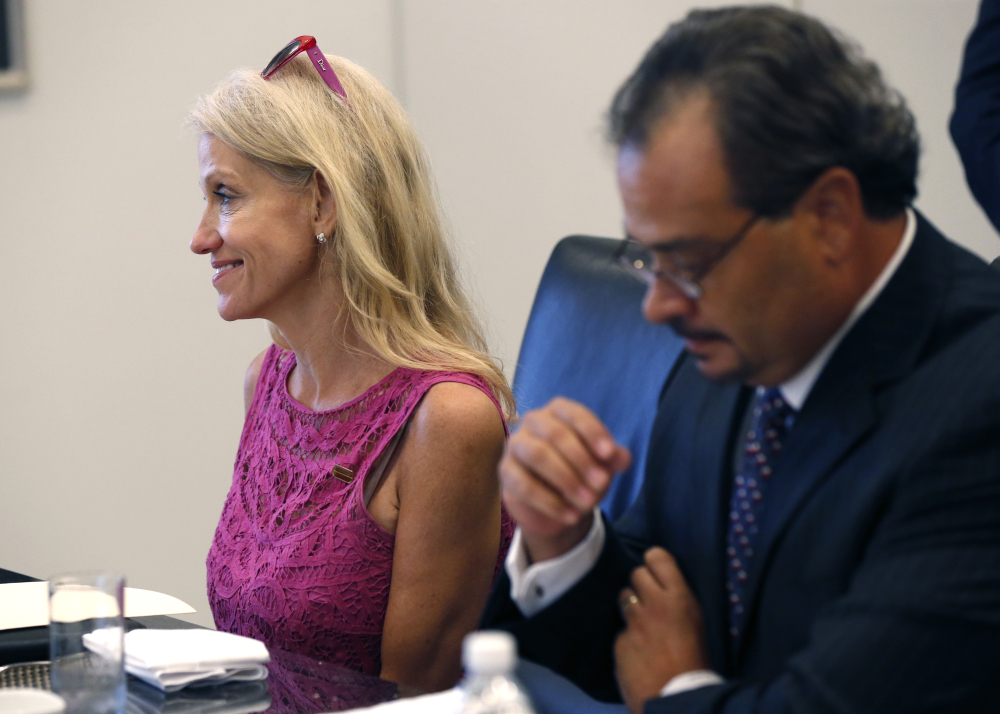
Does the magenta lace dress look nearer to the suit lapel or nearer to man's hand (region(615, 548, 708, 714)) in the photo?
man's hand (region(615, 548, 708, 714))

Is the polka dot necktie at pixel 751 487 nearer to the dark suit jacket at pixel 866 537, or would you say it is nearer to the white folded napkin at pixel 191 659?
the dark suit jacket at pixel 866 537

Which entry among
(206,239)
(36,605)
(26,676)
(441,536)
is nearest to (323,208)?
(206,239)

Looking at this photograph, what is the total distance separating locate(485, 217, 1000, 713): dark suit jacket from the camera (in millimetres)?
821

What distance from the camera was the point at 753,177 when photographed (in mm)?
917

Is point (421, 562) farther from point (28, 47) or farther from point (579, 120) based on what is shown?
point (28, 47)

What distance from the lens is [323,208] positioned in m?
1.80

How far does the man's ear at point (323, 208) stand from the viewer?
5.87 ft

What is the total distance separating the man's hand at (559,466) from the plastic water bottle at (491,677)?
271 mm

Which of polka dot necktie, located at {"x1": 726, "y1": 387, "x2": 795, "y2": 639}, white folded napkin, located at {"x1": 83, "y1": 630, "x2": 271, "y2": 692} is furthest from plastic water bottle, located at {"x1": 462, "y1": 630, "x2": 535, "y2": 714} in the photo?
white folded napkin, located at {"x1": 83, "y1": 630, "x2": 271, "y2": 692}

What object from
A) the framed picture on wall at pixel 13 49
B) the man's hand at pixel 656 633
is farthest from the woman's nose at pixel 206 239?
the framed picture on wall at pixel 13 49

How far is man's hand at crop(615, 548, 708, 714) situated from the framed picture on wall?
268 centimetres

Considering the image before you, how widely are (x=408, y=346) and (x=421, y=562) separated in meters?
0.38

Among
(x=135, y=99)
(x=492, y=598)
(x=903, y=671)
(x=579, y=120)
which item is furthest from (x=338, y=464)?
(x=135, y=99)

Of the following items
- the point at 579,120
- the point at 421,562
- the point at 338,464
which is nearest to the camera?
the point at 421,562
